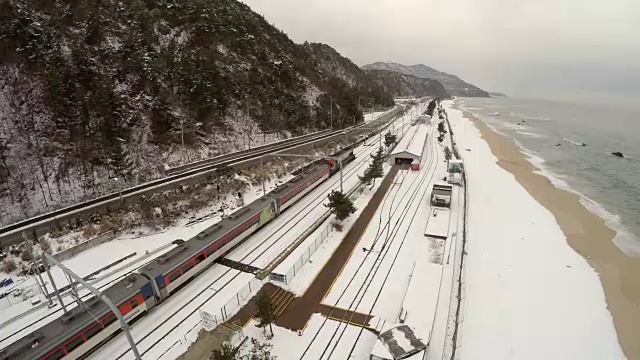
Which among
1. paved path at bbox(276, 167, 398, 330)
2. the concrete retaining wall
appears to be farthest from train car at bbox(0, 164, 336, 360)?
paved path at bbox(276, 167, 398, 330)

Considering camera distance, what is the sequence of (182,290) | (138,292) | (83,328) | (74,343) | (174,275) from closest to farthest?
1. (74,343)
2. (83,328)
3. (138,292)
4. (174,275)
5. (182,290)

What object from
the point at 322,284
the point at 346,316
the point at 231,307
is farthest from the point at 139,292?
the point at 346,316

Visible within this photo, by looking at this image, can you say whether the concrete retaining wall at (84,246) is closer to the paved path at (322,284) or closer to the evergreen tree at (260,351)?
the evergreen tree at (260,351)

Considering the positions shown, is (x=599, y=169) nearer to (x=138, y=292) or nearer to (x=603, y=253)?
(x=603, y=253)

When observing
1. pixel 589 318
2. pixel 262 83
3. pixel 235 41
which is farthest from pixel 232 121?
pixel 589 318

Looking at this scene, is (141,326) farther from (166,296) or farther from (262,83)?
(262,83)
